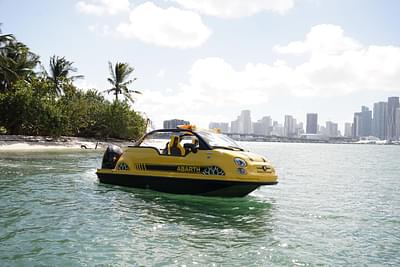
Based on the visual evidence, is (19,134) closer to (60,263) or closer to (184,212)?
(184,212)

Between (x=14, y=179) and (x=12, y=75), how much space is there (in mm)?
28491

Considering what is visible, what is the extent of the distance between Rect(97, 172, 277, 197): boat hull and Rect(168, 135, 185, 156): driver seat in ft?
2.34

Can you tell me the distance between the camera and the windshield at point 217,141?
36.4 feet

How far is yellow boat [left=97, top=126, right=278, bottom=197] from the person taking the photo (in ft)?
33.7

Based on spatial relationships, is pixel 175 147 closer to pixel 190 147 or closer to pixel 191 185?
pixel 190 147

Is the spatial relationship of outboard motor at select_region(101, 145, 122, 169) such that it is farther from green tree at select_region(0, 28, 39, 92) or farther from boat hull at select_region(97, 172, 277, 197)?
green tree at select_region(0, 28, 39, 92)

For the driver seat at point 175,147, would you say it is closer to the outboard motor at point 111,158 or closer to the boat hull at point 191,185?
the boat hull at point 191,185

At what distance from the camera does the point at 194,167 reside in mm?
10797

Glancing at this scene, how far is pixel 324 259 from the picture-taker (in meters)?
6.04

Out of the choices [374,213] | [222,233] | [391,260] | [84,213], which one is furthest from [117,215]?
[374,213]

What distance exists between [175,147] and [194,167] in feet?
3.41

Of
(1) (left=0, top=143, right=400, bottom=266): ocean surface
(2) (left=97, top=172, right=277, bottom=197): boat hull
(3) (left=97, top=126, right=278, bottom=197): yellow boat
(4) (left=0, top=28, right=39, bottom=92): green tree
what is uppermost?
(4) (left=0, top=28, right=39, bottom=92): green tree

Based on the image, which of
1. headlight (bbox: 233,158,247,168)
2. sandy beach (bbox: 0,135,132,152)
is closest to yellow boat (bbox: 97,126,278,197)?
headlight (bbox: 233,158,247,168)

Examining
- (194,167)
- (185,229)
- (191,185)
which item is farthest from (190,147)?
(185,229)
